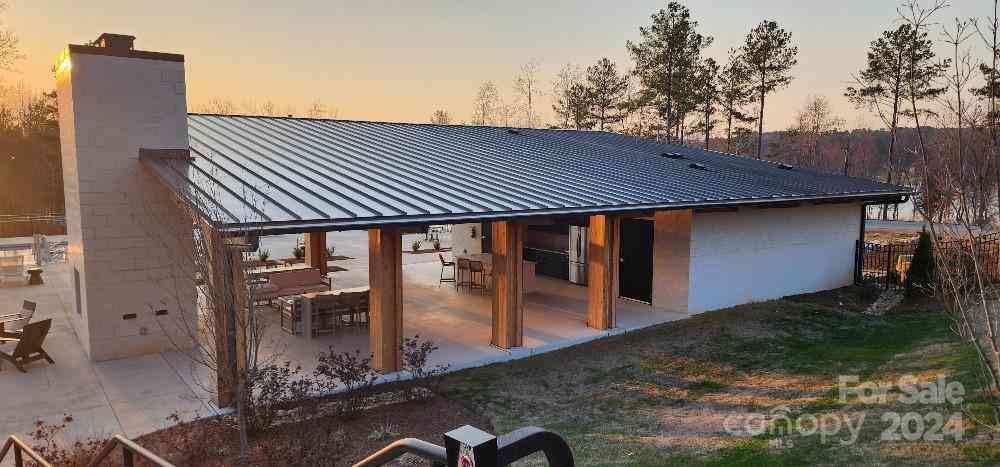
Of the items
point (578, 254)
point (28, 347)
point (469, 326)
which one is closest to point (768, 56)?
point (578, 254)

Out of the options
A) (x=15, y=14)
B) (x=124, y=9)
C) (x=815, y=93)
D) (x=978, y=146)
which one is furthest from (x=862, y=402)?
(x=815, y=93)

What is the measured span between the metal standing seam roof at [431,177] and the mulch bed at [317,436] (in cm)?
228

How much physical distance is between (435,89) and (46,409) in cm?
4472

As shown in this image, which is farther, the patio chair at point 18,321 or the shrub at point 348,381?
the patio chair at point 18,321

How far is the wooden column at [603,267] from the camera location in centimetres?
1127

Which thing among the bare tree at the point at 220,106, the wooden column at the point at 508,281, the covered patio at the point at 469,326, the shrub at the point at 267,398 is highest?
the bare tree at the point at 220,106

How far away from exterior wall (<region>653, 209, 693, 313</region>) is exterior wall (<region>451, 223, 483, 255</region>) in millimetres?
6684

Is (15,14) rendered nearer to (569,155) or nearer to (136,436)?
(569,155)

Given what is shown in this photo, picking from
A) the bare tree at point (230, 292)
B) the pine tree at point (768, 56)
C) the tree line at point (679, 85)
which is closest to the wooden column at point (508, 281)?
the bare tree at point (230, 292)

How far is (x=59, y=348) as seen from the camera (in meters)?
10.1

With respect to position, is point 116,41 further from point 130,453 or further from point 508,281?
point 130,453

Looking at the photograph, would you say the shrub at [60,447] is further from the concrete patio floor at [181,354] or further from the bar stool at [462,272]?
the bar stool at [462,272]

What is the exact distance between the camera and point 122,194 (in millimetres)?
9508

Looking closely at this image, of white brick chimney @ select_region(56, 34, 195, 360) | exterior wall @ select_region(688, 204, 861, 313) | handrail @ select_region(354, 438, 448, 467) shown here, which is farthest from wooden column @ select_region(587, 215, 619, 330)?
handrail @ select_region(354, 438, 448, 467)
